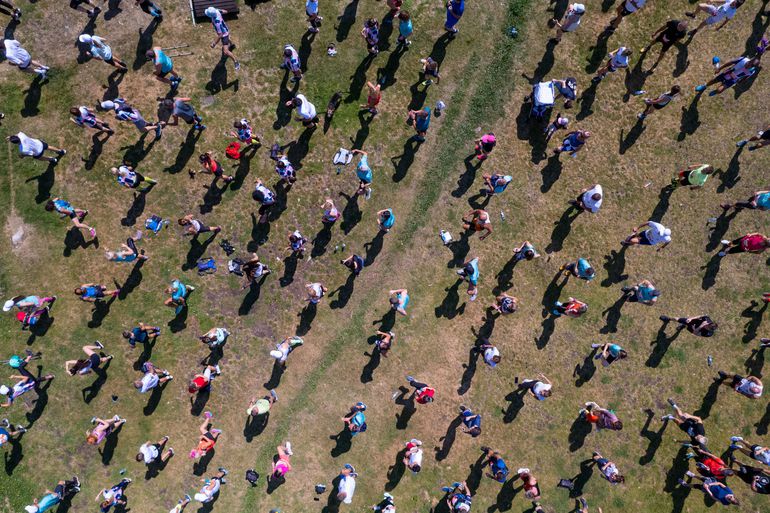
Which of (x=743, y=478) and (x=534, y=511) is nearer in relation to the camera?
(x=743, y=478)

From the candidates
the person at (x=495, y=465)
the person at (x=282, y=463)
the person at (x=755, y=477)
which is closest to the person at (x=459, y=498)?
the person at (x=495, y=465)

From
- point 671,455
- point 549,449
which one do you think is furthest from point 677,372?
point 549,449

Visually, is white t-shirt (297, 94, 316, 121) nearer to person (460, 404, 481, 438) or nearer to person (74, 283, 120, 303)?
person (74, 283, 120, 303)

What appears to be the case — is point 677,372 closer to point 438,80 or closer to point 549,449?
point 549,449

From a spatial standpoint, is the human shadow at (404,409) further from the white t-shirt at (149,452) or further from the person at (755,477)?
the person at (755,477)

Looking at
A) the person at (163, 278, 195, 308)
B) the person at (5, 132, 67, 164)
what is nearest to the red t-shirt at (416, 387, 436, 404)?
the person at (163, 278, 195, 308)
